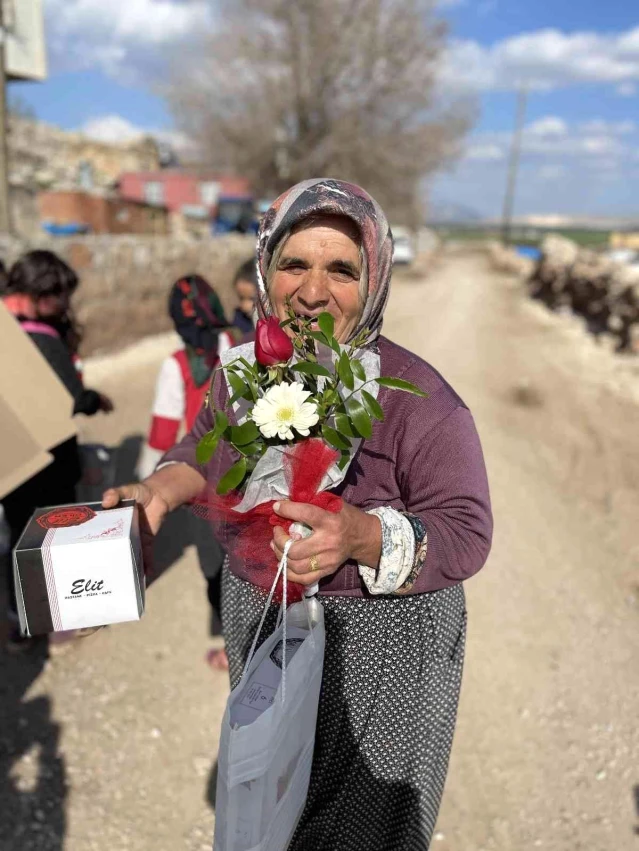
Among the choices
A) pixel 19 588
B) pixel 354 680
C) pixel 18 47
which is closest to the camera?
pixel 19 588

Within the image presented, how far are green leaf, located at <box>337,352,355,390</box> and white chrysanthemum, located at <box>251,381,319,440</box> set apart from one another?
70mm

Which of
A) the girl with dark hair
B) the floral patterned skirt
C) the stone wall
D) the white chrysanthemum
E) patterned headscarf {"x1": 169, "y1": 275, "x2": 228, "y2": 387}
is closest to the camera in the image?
the white chrysanthemum

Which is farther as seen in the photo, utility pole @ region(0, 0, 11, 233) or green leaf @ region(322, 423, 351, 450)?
utility pole @ region(0, 0, 11, 233)

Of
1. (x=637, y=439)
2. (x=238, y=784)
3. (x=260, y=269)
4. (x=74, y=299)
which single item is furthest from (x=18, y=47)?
(x=238, y=784)

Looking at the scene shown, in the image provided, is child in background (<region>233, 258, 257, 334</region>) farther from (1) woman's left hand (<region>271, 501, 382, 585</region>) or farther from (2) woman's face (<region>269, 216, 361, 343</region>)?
A: (1) woman's left hand (<region>271, 501, 382, 585</region>)

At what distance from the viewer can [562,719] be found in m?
3.17

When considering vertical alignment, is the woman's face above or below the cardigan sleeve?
above

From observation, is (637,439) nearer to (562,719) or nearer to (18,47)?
(562,719)

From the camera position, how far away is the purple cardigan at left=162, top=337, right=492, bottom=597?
141cm

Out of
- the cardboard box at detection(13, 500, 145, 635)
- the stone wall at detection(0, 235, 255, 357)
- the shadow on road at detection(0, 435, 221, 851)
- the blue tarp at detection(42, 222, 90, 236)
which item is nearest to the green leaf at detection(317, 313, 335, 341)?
the cardboard box at detection(13, 500, 145, 635)

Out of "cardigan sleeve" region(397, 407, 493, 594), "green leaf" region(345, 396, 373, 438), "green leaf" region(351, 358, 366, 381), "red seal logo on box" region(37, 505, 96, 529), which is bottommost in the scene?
"red seal logo on box" region(37, 505, 96, 529)

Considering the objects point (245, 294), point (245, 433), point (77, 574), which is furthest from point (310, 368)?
point (245, 294)

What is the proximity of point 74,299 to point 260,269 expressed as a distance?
744cm

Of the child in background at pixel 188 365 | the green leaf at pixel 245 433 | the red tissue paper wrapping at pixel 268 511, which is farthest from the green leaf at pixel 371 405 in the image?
the child in background at pixel 188 365
